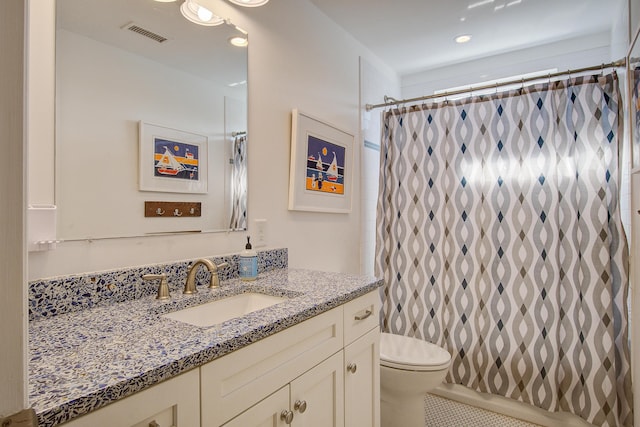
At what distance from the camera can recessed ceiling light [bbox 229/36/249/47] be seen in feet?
5.13

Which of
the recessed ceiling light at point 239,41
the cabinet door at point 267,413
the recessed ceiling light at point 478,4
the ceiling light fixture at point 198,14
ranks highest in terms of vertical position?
the recessed ceiling light at point 478,4

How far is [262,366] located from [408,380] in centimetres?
112

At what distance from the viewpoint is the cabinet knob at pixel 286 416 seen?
37.4 inches

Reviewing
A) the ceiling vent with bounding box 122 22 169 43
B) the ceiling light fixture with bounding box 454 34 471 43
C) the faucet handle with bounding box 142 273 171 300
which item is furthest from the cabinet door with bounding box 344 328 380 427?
the ceiling light fixture with bounding box 454 34 471 43

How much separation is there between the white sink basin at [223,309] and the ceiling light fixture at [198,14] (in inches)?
43.7

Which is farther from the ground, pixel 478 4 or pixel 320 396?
pixel 478 4

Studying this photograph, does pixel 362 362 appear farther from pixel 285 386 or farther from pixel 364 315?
pixel 285 386

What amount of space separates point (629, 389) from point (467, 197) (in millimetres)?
1284

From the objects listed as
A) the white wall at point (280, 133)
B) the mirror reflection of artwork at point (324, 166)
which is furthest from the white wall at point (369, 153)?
the mirror reflection of artwork at point (324, 166)

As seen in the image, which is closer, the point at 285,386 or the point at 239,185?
the point at 285,386

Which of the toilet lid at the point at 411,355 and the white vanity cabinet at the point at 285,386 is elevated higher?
the white vanity cabinet at the point at 285,386

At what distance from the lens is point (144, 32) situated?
1247mm

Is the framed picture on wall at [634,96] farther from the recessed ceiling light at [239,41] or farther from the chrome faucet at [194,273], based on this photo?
the chrome faucet at [194,273]

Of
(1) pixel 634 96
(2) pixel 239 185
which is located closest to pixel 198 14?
(2) pixel 239 185
